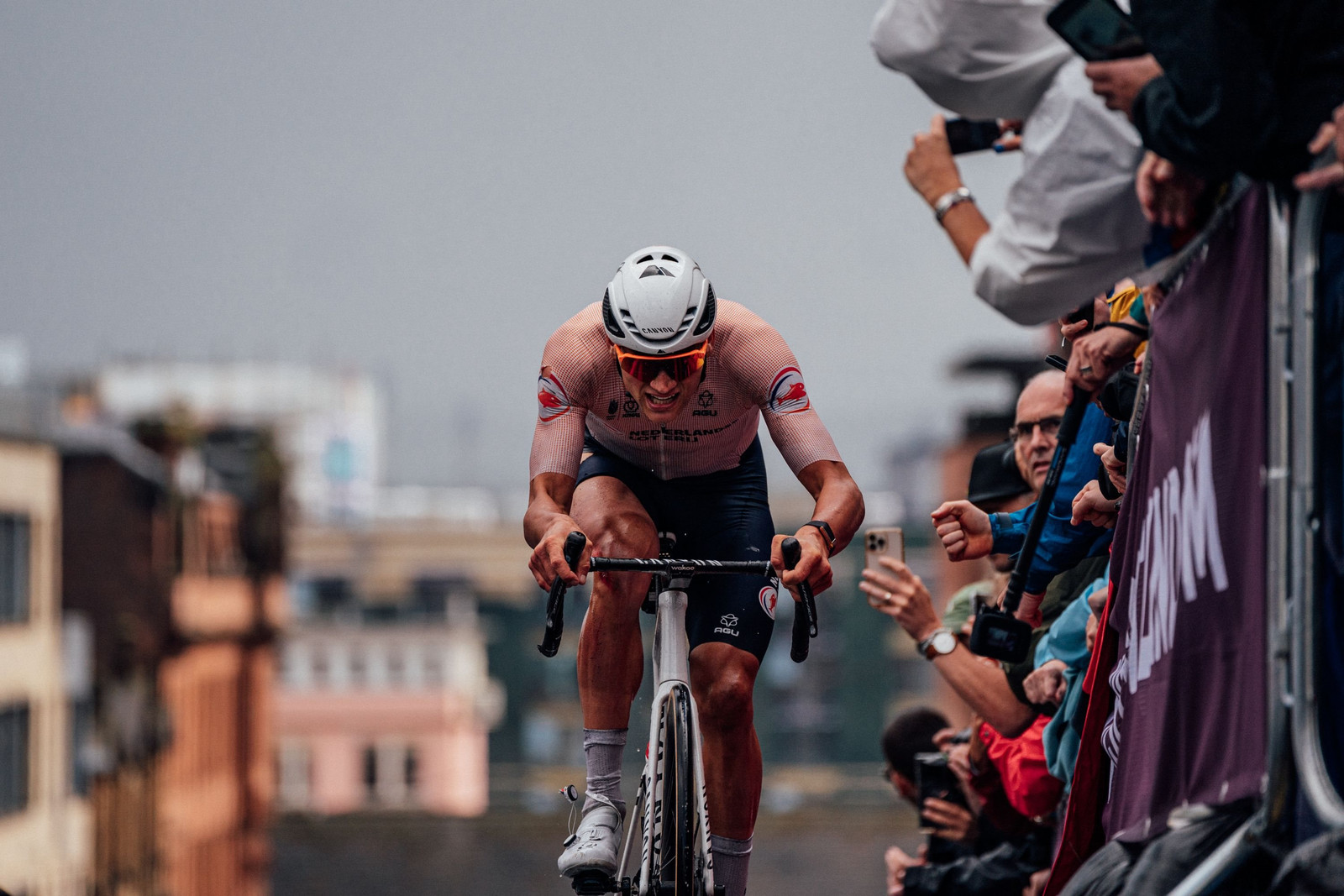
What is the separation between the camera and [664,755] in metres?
5.93

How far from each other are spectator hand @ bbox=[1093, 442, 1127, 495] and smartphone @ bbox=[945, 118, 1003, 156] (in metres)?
1.01

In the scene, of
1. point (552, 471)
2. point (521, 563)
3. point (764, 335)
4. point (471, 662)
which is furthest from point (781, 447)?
point (521, 563)

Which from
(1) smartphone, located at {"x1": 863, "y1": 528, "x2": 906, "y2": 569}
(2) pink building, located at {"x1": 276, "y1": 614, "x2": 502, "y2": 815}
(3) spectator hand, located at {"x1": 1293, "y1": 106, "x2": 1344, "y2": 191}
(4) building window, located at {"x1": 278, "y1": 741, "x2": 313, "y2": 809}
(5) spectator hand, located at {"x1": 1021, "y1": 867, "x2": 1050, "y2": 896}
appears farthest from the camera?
(4) building window, located at {"x1": 278, "y1": 741, "x2": 313, "y2": 809}

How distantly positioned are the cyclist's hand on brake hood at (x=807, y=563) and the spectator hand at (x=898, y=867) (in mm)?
1928

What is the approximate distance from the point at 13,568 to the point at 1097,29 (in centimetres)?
4160

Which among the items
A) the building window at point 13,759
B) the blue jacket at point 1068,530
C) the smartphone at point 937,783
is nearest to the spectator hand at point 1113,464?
the blue jacket at point 1068,530

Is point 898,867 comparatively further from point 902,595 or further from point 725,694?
point 725,694

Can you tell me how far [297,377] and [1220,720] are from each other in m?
155

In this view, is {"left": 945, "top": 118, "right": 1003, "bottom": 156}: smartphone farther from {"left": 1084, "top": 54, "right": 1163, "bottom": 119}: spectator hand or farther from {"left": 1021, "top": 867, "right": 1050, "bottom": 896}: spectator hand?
{"left": 1021, "top": 867, "right": 1050, "bottom": 896}: spectator hand

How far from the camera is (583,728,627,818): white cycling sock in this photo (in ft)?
21.0

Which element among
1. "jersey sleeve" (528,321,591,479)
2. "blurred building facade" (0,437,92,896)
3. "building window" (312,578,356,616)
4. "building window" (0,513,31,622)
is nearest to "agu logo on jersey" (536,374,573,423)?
"jersey sleeve" (528,321,591,479)

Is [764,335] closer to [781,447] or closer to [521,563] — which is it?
[781,447]

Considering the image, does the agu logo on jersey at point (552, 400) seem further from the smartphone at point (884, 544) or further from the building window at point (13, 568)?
the building window at point (13, 568)

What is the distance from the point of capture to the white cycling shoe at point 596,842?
6023 millimetres
